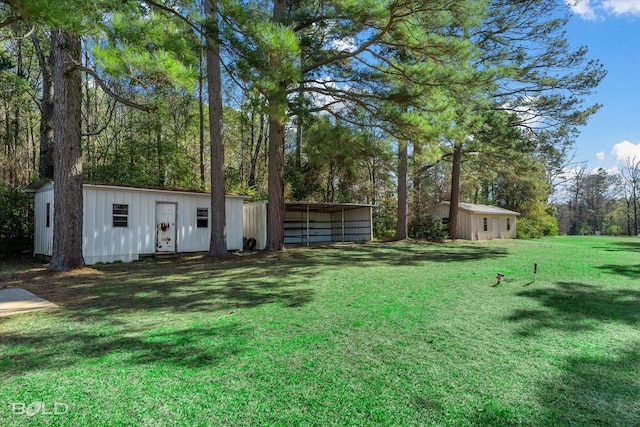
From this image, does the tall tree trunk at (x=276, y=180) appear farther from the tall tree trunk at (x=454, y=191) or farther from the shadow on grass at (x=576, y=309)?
the tall tree trunk at (x=454, y=191)

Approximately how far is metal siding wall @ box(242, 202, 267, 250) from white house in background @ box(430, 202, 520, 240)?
527 inches

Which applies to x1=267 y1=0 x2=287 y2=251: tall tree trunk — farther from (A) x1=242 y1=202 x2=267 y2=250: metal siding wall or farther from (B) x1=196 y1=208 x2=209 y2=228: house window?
(B) x1=196 y1=208 x2=209 y2=228: house window

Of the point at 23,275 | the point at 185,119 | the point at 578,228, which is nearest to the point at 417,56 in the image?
the point at 23,275

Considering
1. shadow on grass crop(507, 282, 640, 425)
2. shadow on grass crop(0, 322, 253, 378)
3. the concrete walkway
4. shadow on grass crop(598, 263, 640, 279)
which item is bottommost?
shadow on grass crop(598, 263, 640, 279)

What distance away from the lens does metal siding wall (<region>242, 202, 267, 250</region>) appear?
49.0 ft

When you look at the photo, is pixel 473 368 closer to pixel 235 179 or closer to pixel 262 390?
pixel 262 390

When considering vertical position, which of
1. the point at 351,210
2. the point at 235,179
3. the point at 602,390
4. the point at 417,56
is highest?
the point at 417,56

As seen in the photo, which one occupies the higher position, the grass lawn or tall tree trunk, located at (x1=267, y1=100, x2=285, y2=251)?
tall tree trunk, located at (x1=267, y1=100, x2=285, y2=251)

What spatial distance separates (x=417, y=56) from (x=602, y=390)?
900 centimetres

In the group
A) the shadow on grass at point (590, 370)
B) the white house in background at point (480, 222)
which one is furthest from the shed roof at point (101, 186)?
the white house in background at point (480, 222)

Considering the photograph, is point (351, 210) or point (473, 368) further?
point (351, 210)

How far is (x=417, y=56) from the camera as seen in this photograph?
9.48 metres

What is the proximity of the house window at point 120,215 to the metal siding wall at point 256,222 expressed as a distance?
4.99 m

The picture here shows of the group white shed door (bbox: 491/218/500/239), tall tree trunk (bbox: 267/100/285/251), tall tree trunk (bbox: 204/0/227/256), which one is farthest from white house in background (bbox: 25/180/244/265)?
white shed door (bbox: 491/218/500/239)
